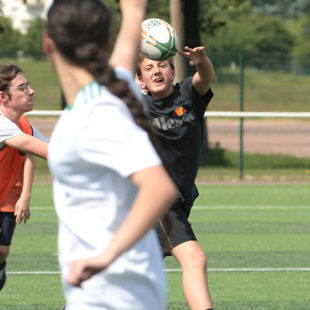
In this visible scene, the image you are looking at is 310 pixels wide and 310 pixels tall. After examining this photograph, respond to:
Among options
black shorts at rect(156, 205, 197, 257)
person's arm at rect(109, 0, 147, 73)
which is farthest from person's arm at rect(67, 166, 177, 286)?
black shorts at rect(156, 205, 197, 257)

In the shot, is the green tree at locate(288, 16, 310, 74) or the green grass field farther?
the green tree at locate(288, 16, 310, 74)

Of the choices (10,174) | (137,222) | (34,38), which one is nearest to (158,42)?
(10,174)

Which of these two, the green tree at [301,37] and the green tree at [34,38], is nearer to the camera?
the green tree at [34,38]

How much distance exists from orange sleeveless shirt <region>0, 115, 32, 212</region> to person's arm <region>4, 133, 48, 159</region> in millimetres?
1407

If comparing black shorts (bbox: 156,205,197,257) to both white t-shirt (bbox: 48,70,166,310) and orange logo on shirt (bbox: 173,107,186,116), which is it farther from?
white t-shirt (bbox: 48,70,166,310)

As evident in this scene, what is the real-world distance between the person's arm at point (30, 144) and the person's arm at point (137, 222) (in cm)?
173

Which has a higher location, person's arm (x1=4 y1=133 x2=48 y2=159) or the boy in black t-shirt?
person's arm (x1=4 y1=133 x2=48 y2=159)

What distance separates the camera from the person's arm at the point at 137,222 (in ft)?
8.25

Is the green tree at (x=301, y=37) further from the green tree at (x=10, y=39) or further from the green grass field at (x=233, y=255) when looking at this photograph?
the green grass field at (x=233, y=255)

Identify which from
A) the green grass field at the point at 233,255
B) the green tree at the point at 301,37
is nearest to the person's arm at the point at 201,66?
the green grass field at the point at 233,255

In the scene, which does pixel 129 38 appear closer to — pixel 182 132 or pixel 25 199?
pixel 182 132

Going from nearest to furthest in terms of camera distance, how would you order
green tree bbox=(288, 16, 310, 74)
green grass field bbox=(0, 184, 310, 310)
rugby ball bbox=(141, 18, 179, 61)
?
rugby ball bbox=(141, 18, 179, 61), green grass field bbox=(0, 184, 310, 310), green tree bbox=(288, 16, 310, 74)

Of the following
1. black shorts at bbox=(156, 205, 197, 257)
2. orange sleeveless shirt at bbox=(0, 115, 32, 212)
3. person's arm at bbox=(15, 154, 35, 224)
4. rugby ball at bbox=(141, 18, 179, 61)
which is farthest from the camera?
orange sleeveless shirt at bbox=(0, 115, 32, 212)

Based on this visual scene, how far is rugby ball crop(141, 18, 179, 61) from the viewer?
555 centimetres
